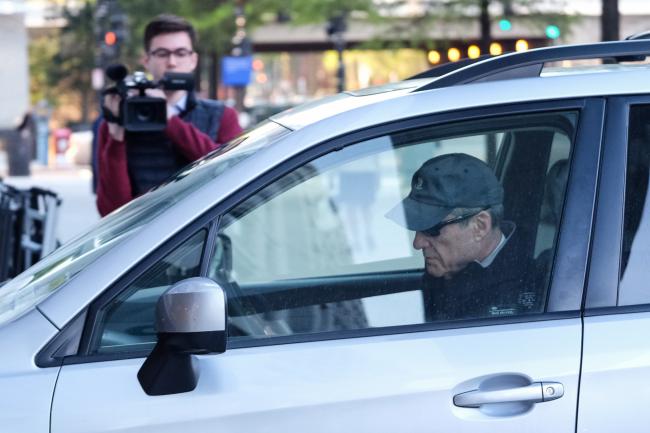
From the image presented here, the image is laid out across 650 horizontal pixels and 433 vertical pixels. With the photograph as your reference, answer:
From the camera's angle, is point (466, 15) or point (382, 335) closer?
point (382, 335)

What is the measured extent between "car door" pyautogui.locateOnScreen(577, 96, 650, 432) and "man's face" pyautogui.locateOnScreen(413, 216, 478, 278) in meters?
0.34

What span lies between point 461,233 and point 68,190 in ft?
66.3

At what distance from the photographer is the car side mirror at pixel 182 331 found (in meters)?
2.55

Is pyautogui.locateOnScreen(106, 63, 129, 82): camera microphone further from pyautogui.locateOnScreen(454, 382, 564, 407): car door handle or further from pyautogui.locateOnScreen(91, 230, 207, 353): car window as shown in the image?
pyautogui.locateOnScreen(454, 382, 564, 407): car door handle

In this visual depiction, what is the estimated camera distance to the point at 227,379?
8.79ft

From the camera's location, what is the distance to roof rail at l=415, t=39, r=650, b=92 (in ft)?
9.80

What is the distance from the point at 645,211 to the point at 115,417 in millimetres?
1355

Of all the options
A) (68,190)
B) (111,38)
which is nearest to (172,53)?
(68,190)

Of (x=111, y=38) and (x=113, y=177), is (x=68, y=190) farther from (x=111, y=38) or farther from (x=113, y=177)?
(x=113, y=177)

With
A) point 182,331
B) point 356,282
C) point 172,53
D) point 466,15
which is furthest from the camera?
point 466,15

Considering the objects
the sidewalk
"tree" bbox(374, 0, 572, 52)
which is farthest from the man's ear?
"tree" bbox(374, 0, 572, 52)

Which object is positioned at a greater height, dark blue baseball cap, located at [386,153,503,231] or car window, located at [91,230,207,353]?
dark blue baseball cap, located at [386,153,503,231]

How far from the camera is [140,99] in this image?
4.76 meters

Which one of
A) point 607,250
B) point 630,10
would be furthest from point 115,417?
point 630,10
